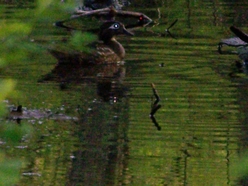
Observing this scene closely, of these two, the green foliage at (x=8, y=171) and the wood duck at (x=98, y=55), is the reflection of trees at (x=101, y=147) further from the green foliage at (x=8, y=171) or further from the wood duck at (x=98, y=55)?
the green foliage at (x=8, y=171)

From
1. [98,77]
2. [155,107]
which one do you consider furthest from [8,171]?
[98,77]

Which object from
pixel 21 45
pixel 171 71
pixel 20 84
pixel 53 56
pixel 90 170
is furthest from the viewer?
pixel 53 56

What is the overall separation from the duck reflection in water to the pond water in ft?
0.27

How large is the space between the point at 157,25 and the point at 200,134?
9890 mm

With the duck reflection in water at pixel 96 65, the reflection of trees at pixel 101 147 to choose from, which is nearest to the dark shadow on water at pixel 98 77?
the duck reflection in water at pixel 96 65

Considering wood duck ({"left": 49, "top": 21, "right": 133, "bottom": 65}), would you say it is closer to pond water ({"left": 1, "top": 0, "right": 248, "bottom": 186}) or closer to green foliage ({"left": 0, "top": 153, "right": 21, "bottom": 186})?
pond water ({"left": 1, "top": 0, "right": 248, "bottom": 186})

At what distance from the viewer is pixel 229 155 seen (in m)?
7.57

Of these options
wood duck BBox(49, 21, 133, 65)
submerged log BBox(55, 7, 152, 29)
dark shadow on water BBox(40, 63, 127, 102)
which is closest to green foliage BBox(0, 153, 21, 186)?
dark shadow on water BBox(40, 63, 127, 102)

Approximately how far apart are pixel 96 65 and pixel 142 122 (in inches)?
180

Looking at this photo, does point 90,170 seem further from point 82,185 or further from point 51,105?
point 51,105

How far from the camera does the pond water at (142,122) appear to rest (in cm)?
709

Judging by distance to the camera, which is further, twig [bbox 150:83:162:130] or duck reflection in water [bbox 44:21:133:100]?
duck reflection in water [bbox 44:21:133:100]

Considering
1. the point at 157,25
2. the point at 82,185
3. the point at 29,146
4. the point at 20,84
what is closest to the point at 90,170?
the point at 82,185

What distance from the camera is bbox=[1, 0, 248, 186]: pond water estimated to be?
709cm
